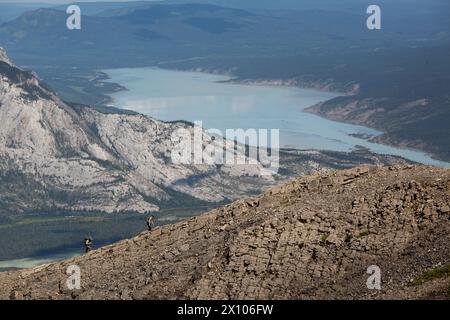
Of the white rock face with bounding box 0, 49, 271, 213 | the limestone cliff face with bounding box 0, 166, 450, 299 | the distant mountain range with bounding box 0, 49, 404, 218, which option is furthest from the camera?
the white rock face with bounding box 0, 49, 271, 213

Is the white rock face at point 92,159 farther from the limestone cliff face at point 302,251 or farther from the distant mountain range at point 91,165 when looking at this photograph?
the limestone cliff face at point 302,251

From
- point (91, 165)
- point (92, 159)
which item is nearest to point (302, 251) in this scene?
point (91, 165)

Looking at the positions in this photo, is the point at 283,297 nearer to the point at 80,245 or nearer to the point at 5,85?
the point at 80,245

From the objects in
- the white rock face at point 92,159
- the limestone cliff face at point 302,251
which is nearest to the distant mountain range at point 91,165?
the white rock face at point 92,159

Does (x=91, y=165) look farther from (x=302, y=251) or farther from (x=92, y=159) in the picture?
(x=302, y=251)

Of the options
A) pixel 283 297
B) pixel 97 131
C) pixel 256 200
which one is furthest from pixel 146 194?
pixel 283 297

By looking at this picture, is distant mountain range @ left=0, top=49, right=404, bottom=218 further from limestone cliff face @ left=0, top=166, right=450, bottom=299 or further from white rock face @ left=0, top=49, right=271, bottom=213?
limestone cliff face @ left=0, top=166, right=450, bottom=299

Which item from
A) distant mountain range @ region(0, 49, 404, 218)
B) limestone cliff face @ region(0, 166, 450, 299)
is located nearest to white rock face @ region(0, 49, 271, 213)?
distant mountain range @ region(0, 49, 404, 218)
